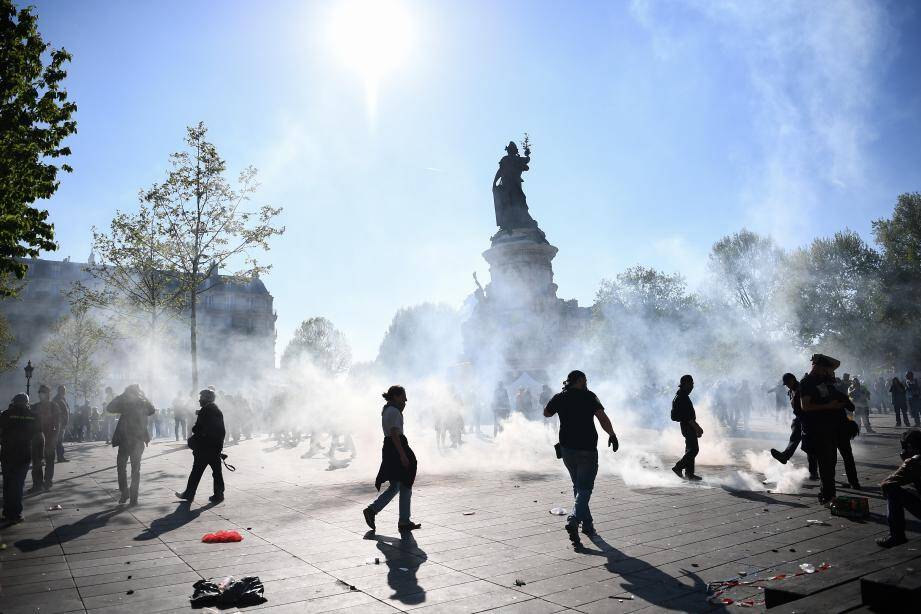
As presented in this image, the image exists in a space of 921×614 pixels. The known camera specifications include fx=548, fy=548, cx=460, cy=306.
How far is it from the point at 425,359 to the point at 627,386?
35673 millimetres

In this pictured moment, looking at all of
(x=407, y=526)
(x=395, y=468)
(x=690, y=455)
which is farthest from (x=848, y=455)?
(x=395, y=468)

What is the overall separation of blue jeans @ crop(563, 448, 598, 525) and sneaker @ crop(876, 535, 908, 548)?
2.68m

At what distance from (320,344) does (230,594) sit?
7021 cm

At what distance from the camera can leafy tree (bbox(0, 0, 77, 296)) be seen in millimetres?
10398

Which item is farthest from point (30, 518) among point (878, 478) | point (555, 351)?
point (555, 351)

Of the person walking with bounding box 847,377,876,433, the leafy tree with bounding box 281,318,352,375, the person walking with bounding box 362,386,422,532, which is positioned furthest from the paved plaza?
the leafy tree with bounding box 281,318,352,375

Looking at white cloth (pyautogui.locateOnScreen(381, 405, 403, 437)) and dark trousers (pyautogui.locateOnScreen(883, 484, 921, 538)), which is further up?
white cloth (pyautogui.locateOnScreen(381, 405, 403, 437))

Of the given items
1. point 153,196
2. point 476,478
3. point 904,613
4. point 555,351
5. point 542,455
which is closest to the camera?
point 904,613

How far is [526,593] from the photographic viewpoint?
173 inches

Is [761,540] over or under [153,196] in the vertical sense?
under

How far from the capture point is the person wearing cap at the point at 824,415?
7461 mm

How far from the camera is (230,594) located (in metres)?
4.36

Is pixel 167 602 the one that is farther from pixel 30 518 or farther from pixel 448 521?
pixel 30 518

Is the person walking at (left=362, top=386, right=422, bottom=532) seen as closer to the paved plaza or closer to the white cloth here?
the white cloth
